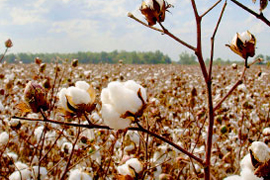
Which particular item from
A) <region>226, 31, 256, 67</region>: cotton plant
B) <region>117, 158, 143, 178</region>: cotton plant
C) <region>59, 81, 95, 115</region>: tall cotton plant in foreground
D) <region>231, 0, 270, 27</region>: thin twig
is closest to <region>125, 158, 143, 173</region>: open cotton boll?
<region>117, 158, 143, 178</region>: cotton plant

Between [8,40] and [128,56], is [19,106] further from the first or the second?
[128,56]

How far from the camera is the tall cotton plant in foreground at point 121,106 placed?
50 centimetres

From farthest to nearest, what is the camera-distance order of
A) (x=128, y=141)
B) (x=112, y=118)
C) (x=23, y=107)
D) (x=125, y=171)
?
(x=128, y=141) → (x=125, y=171) → (x=23, y=107) → (x=112, y=118)

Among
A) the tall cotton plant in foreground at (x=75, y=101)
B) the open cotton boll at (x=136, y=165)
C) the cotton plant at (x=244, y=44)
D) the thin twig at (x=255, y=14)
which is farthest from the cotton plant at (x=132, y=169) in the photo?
the thin twig at (x=255, y=14)

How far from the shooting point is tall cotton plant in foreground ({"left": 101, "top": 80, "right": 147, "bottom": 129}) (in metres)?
0.50

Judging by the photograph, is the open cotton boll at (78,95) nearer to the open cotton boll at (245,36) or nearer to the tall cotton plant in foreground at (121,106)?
the tall cotton plant in foreground at (121,106)

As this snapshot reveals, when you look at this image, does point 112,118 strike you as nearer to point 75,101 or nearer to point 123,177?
point 75,101

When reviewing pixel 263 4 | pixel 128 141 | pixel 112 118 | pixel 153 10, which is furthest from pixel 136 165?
pixel 128 141

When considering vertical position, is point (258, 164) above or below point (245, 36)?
below

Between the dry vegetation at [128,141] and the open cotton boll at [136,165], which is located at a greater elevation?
the open cotton boll at [136,165]

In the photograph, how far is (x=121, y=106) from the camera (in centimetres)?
50

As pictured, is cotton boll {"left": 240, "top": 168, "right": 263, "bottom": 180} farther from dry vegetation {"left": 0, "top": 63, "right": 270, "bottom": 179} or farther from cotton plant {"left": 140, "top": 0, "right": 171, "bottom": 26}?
cotton plant {"left": 140, "top": 0, "right": 171, "bottom": 26}

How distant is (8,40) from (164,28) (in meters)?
1.90

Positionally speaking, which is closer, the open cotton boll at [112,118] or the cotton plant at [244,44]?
the open cotton boll at [112,118]
